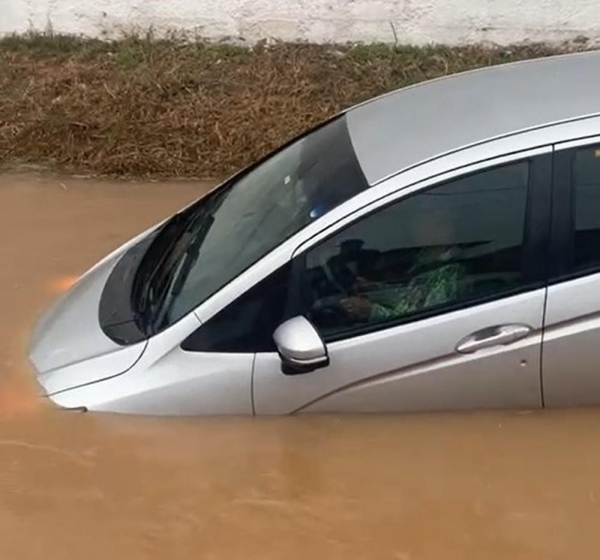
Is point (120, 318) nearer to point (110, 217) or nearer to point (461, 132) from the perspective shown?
point (461, 132)

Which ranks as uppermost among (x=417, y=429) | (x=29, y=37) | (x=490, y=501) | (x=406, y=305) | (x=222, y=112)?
(x=29, y=37)

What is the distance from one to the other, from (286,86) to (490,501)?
568 cm

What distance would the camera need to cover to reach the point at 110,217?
7355 millimetres

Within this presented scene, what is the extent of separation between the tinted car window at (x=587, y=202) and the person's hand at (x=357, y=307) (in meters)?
0.76

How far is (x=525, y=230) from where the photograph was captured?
4098 millimetres

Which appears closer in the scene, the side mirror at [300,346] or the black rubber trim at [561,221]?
the side mirror at [300,346]

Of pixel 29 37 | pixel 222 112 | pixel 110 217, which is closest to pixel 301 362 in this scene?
pixel 110 217

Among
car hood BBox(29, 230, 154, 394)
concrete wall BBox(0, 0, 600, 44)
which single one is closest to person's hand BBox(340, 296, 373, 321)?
car hood BBox(29, 230, 154, 394)

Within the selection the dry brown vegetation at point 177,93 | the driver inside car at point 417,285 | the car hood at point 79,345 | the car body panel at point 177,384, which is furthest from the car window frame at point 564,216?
the dry brown vegetation at point 177,93

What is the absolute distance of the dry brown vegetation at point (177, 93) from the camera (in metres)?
8.58

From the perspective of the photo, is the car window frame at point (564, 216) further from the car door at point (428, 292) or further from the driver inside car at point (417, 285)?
the driver inside car at point (417, 285)

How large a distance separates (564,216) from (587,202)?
106 millimetres

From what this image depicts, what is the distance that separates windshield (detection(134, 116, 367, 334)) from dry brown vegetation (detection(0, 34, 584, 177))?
3.55m

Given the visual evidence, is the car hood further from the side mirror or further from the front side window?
the front side window
